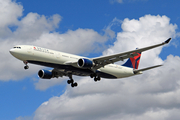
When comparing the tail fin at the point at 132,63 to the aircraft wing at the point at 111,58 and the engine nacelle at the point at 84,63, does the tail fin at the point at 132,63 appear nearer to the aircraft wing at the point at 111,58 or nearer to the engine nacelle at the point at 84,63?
the aircraft wing at the point at 111,58

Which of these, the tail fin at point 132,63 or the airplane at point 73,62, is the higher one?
the tail fin at point 132,63

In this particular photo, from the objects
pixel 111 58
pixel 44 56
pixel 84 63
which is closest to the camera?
pixel 44 56

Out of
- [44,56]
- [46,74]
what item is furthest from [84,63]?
[46,74]

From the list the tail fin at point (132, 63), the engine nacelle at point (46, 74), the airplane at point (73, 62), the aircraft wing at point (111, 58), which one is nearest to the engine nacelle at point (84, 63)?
the airplane at point (73, 62)

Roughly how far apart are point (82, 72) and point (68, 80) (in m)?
8.04

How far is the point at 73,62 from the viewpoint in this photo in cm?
4619

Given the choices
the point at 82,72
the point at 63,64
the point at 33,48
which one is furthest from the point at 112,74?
the point at 33,48

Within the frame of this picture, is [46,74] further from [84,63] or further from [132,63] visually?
[132,63]

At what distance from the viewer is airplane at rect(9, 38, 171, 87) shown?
140ft

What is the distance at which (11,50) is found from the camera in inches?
1673

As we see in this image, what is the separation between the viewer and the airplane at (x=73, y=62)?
4278cm

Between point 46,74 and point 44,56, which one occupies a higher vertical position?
point 46,74

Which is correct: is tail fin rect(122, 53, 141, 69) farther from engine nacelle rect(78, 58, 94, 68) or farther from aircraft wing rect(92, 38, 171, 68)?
engine nacelle rect(78, 58, 94, 68)

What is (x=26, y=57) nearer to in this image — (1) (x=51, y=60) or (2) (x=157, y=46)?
(1) (x=51, y=60)
